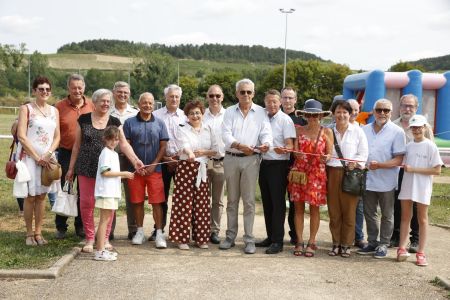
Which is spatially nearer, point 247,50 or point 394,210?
point 394,210

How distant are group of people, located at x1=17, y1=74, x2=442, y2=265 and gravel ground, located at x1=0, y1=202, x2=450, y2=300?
0.24 meters

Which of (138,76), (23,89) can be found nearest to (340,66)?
(138,76)

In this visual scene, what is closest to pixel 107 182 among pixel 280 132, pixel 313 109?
pixel 280 132

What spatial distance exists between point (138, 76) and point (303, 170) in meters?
67.3

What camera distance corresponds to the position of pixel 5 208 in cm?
872

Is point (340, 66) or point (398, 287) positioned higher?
point (340, 66)

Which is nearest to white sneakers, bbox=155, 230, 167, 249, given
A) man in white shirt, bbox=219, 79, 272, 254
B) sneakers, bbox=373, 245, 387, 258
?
man in white shirt, bbox=219, 79, 272, 254

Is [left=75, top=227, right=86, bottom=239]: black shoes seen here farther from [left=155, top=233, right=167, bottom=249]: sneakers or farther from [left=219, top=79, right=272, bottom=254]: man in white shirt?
[left=219, top=79, right=272, bottom=254]: man in white shirt

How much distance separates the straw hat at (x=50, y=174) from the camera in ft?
20.3

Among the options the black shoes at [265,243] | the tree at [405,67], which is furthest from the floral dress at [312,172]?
the tree at [405,67]

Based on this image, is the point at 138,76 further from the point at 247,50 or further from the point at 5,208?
the point at 247,50

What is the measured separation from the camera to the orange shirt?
6586 millimetres

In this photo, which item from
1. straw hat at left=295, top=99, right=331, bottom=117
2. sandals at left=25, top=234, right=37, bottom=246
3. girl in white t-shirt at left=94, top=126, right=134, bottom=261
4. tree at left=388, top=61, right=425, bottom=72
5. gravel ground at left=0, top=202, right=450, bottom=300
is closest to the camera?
gravel ground at left=0, top=202, right=450, bottom=300

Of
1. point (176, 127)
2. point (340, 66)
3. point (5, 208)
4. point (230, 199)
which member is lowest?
point (5, 208)
